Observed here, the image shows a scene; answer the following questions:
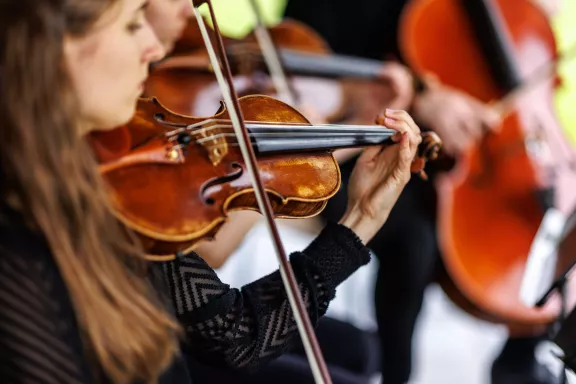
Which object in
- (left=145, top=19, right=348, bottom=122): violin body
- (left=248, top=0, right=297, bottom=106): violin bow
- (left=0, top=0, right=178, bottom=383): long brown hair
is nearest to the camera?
(left=0, top=0, right=178, bottom=383): long brown hair

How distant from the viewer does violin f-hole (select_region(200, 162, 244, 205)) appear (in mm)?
608

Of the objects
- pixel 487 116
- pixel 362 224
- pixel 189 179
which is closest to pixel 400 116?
pixel 362 224

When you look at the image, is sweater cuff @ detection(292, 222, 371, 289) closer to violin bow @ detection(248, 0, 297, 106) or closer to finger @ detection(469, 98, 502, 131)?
violin bow @ detection(248, 0, 297, 106)

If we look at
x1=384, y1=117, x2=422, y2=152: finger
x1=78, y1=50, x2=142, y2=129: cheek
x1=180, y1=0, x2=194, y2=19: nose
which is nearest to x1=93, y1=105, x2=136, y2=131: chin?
x1=78, y1=50, x2=142, y2=129: cheek

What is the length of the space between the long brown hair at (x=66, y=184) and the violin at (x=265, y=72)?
409 mm

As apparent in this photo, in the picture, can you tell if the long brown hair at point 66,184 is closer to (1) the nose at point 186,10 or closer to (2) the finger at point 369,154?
(2) the finger at point 369,154

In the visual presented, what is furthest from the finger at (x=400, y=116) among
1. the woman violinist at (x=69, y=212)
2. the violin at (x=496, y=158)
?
the violin at (x=496, y=158)

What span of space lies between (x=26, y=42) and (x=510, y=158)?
983mm

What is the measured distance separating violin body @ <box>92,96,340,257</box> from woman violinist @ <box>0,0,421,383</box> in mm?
26

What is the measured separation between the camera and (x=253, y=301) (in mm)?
725

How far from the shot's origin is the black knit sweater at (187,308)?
496mm

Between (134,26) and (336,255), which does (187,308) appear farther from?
(134,26)

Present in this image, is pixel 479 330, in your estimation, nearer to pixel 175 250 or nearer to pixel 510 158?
pixel 510 158

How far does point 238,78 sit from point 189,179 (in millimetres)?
→ 548
